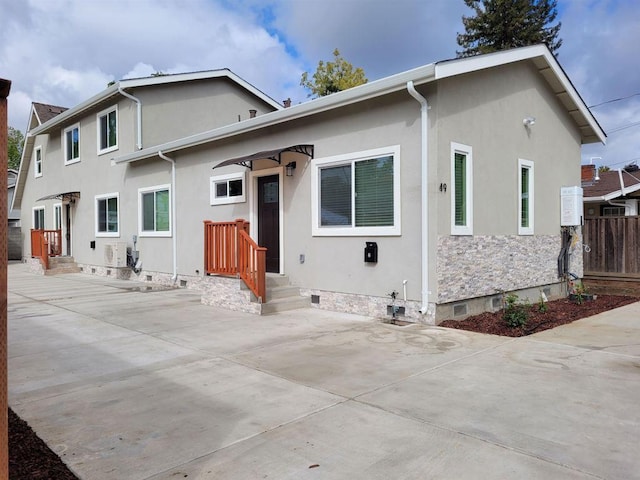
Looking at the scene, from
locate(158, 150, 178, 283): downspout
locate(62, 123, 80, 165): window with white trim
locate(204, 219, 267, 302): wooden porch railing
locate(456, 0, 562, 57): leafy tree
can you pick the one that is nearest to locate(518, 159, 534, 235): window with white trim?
locate(204, 219, 267, 302): wooden porch railing

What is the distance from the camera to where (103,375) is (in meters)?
4.68

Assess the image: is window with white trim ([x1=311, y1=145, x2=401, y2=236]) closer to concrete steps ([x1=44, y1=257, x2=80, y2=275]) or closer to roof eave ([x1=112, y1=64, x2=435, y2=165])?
roof eave ([x1=112, y1=64, x2=435, y2=165])

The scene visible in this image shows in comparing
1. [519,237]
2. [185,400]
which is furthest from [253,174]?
[185,400]

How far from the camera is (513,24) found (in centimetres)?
2564

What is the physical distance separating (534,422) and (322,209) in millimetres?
5585

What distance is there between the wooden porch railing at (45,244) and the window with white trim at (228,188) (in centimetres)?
854

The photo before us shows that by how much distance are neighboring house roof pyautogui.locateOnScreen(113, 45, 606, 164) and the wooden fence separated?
220 centimetres

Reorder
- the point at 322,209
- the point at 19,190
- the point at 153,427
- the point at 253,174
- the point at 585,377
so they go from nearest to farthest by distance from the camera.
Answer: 1. the point at 153,427
2. the point at 585,377
3. the point at 322,209
4. the point at 253,174
5. the point at 19,190

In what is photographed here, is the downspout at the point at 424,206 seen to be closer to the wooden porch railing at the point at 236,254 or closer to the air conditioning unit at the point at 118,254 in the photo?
the wooden porch railing at the point at 236,254

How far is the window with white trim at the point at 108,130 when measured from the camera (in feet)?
48.4

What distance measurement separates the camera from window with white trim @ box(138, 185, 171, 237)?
496 inches

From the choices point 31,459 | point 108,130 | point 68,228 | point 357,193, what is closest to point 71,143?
point 68,228

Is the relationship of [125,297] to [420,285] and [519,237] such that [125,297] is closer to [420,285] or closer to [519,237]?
[420,285]

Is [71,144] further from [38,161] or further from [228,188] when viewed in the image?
[228,188]
